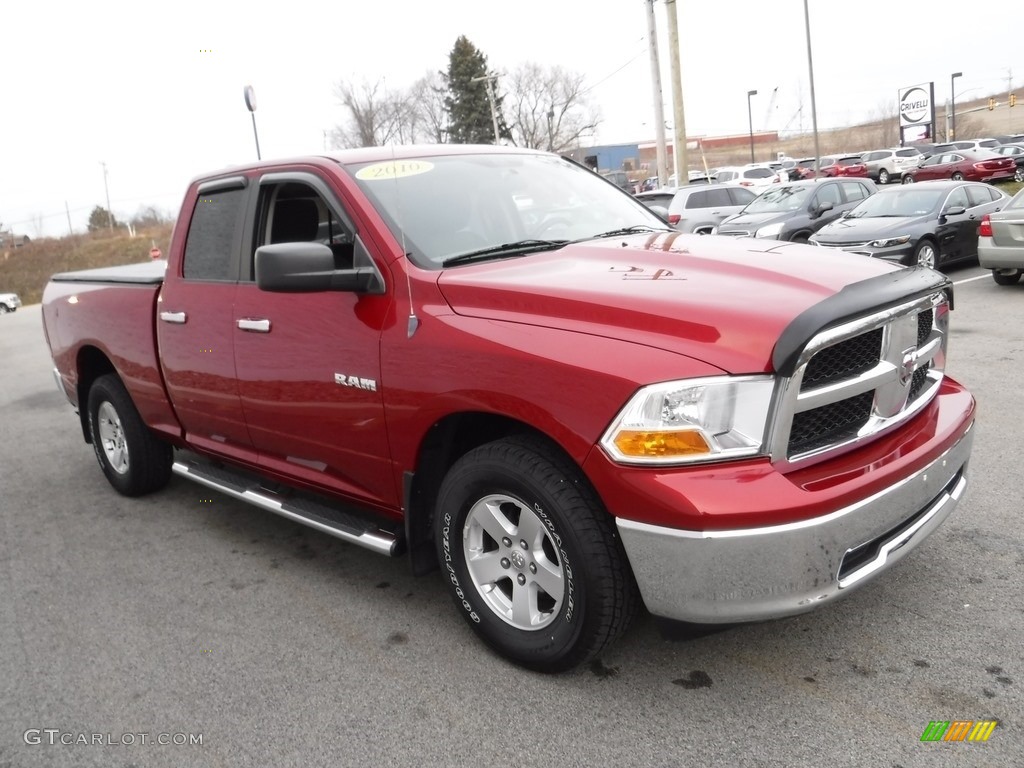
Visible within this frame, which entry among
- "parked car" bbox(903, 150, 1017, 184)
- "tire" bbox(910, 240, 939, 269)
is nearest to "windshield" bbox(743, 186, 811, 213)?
"tire" bbox(910, 240, 939, 269)

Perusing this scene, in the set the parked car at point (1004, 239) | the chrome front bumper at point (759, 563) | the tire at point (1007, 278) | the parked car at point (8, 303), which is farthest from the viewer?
the parked car at point (8, 303)

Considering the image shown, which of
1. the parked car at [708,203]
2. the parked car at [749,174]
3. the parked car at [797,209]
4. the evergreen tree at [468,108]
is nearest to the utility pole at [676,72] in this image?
the parked car at [708,203]

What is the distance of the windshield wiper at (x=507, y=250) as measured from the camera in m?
3.46

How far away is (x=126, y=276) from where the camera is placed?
525 cm

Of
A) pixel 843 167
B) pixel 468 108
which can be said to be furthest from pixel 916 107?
pixel 468 108

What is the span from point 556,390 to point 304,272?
1.15 metres

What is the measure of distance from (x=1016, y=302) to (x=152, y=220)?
79.1 m

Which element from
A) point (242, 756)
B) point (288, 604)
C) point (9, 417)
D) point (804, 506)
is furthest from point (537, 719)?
point (9, 417)

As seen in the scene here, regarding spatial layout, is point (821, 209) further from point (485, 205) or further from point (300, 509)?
point (300, 509)

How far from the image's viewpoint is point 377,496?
143 inches

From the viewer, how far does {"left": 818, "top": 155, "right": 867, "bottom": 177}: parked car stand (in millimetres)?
44188

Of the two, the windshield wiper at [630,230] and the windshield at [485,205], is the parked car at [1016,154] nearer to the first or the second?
the windshield wiper at [630,230]

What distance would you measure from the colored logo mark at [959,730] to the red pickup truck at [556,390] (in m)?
0.51

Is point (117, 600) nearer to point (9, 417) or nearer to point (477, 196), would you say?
point (477, 196)
